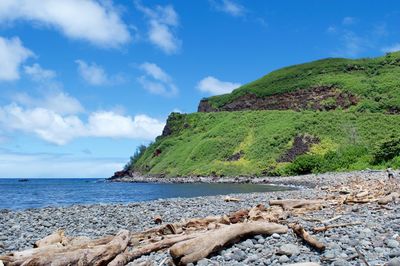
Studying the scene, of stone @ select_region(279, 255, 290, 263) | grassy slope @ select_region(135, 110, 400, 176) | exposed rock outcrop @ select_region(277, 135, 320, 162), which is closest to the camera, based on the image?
stone @ select_region(279, 255, 290, 263)

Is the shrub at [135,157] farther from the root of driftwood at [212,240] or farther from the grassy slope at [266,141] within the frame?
the root of driftwood at [212,240]

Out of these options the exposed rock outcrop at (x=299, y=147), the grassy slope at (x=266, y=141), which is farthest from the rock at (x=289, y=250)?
the exposed rock outcrop at (x=299, y=147)

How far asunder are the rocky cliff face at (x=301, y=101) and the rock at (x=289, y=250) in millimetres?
109254

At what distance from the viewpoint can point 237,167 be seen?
3644 inches

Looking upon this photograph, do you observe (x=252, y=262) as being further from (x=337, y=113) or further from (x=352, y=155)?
(x=337, y=113)

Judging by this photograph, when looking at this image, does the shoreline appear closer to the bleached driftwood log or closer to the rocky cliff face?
the bleached driftwood log

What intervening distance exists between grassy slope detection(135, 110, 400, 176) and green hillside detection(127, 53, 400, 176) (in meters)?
0.16

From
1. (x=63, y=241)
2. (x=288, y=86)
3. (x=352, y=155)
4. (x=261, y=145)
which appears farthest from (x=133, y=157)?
(x=63, y=241)

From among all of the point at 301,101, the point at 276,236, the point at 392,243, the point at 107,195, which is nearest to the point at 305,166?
the point at 107,195

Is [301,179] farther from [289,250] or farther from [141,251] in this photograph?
[289,250]

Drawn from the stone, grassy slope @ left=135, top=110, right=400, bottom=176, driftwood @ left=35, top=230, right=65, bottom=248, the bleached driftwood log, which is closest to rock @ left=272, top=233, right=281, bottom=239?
the stone

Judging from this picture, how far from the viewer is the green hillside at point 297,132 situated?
2948 inches

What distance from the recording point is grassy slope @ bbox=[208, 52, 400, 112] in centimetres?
10925

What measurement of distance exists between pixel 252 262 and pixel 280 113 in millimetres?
109692
